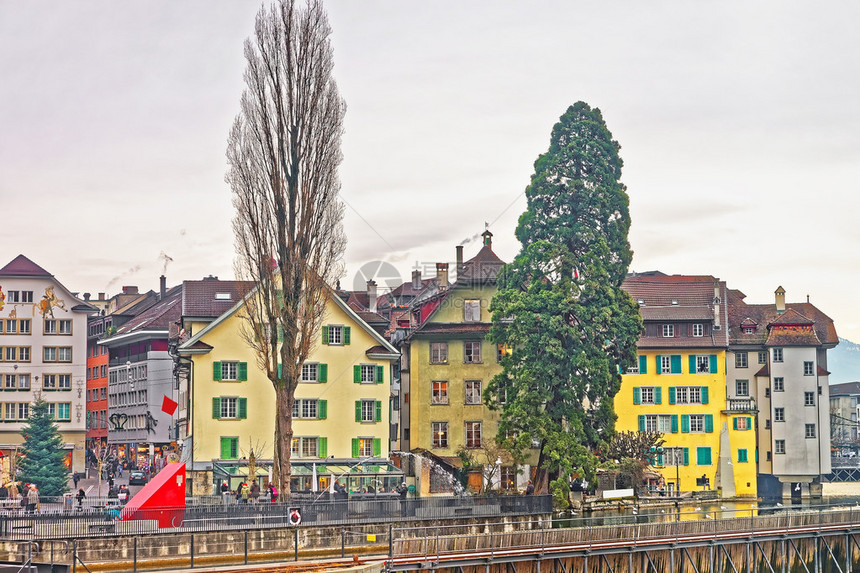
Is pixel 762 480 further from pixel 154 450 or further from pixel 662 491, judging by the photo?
pixel 154 450

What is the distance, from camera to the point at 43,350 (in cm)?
10369

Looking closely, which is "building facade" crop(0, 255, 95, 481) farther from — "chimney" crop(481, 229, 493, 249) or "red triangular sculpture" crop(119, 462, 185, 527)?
"red triangular sculpture" crop(119, 462, 185, 527)

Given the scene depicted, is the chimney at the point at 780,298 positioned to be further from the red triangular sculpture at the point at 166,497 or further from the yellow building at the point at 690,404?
the red triangular sculpture at the point at 166,497

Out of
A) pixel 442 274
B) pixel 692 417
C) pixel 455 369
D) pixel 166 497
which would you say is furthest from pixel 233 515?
pixel 692 417

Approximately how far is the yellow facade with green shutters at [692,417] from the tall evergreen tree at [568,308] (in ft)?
68.9

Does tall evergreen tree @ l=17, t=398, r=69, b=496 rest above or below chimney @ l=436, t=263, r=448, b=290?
below

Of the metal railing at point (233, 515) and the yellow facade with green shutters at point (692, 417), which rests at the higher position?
the yellow facade with green shutters at point (692, 417)

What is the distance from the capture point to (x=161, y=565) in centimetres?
4478

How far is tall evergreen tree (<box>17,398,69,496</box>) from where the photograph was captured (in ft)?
272

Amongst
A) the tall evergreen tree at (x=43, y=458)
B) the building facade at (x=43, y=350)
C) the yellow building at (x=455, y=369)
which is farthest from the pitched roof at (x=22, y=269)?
the yellow building at (x=455, y=369)

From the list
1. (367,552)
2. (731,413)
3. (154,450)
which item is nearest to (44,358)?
(154,450)

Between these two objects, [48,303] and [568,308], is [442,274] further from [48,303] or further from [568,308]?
[48,303]

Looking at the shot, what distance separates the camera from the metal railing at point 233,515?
46344 mm

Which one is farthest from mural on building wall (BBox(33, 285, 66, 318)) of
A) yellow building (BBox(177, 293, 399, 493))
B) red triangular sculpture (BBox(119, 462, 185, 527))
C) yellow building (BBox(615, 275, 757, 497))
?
red triangular sculpture (BBox(119, 462, 185, 527))
